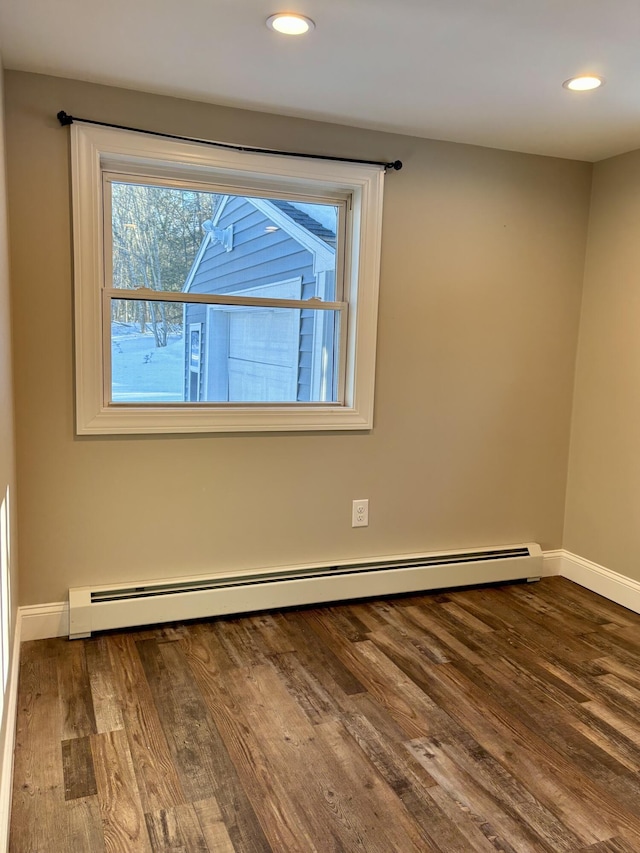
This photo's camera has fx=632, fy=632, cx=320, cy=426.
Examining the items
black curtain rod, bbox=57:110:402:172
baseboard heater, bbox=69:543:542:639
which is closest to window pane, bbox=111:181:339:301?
black curtain rod, bbox=57:110:402:172

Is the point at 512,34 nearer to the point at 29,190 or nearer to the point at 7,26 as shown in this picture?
the point at 7,26

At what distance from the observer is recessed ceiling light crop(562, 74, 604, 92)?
2285 mm

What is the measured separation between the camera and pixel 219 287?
2.89 m

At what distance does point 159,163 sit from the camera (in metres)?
2.65

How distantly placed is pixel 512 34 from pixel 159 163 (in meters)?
1.45

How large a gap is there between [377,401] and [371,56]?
1501 millimetres

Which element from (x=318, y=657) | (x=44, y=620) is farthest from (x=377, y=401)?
(x=44, y=620)

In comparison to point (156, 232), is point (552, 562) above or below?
below

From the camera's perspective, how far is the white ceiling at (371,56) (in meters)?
1.87

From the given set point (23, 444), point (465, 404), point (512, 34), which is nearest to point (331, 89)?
point (512, 34)

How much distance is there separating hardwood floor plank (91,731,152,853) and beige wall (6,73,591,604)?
2.95 ft

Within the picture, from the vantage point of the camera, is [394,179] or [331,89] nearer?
[331,89]

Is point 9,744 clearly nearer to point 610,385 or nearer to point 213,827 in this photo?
point 213,827

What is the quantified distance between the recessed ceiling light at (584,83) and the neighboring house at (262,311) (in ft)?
3.75
